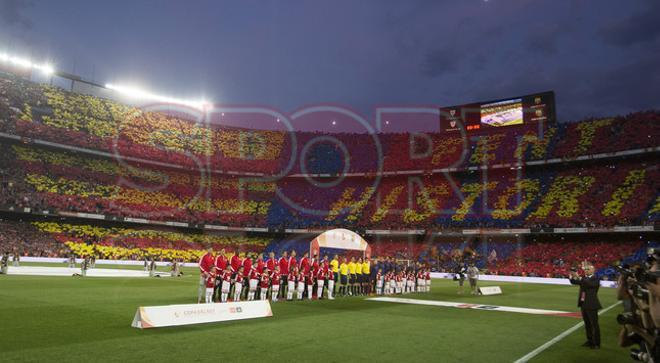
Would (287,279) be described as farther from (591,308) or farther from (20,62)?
(20,62)

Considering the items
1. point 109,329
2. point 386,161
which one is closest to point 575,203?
point 386,161

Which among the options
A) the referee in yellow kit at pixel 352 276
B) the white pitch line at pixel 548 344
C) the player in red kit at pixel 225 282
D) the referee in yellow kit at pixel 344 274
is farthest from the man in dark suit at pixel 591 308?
the referee in yellow kit at pixel 352 276

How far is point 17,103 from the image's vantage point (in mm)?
50469

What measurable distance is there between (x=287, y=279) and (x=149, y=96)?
5772 cm

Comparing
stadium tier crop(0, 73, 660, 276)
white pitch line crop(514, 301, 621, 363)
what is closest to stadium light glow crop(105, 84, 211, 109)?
stadium tier crop(0, 73, 660, 276)

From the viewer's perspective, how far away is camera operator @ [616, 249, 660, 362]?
5316 mm

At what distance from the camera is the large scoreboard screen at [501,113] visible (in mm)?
52250

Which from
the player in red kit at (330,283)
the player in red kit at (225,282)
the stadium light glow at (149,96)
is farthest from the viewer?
the stadium light glow at (149,96)

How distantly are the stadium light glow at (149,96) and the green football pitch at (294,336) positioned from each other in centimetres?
5590

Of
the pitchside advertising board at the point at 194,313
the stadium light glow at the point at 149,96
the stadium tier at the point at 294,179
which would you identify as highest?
the stadium light glow at the point at 149,96

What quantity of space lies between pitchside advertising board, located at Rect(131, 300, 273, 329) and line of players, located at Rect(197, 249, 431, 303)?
3.03 metres

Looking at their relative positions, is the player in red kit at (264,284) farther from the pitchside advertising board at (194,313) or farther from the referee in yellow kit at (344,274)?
the referee in yellow kit at (344,274)

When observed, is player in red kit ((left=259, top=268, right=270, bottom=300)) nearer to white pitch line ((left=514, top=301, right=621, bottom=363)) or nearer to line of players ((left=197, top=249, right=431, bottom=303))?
line of players ((left=197, top=249, right=431, bottom=303))

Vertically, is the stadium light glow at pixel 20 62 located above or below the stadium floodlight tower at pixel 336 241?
above
